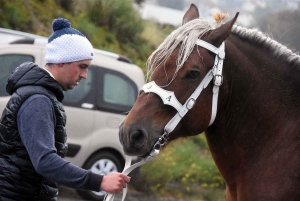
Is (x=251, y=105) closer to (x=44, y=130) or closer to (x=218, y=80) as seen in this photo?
(x=218, y=80)

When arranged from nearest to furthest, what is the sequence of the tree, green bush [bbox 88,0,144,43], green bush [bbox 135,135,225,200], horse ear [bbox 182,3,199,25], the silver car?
1. horse ear [bbox 182,3,199,25]
2. the silver car
3. the tree
4. green bush [bbox 135,135,225,200]
5. green bush [bbox 88,0,144,43]

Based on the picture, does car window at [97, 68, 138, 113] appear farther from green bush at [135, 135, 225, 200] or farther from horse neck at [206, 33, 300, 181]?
horse neck at [206, 33, 300, 181]

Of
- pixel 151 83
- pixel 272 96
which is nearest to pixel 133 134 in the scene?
pixel 151 83

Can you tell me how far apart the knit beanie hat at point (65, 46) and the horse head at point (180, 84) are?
19.3 inches

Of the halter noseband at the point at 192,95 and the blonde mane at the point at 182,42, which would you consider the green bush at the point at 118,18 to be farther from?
the halter noseband at the point at 192,95

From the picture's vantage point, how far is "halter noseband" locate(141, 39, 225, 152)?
3.94 metres

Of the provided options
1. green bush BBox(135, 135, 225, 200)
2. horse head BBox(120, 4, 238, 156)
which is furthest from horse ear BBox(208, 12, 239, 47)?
green bush BBox(135, 135, 225, 200)

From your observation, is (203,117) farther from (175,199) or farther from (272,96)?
(175,199)

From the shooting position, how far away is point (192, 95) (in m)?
4.02

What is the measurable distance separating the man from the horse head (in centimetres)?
47

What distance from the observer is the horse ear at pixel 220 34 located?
404 cm

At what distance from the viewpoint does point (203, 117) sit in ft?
13.2

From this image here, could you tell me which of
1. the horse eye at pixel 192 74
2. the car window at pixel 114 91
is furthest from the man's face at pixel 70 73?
the car window at pixel 114 91

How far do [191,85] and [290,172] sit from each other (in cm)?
83
